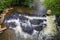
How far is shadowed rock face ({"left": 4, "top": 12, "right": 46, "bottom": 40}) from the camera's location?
6.57 metres

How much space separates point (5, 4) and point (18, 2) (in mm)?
729

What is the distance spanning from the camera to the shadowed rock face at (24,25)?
657cm

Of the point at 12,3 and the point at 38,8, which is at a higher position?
the point at 12,3

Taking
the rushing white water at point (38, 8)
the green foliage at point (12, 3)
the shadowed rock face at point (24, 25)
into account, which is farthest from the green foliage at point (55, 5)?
the green foliage at point (12, 3)

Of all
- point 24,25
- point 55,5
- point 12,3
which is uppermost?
point 55,5

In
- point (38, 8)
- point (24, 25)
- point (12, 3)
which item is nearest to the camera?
point (24, 25)

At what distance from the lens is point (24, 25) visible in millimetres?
7043

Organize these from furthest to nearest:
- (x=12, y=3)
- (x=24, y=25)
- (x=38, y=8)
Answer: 1. (x=38, y=8)
2. (x=12, y=3)
3. (x=24, y=25)

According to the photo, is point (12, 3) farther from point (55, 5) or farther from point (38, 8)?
point (55, 5)

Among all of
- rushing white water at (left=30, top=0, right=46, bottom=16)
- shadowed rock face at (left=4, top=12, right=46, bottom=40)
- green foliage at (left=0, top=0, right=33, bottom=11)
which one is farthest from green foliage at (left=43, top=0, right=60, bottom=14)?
green foliage at (left=0, top=0, right=33, bottom=11)

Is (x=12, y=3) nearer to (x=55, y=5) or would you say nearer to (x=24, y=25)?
(x=24, y=25)

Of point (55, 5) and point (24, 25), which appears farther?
point (24, 25)

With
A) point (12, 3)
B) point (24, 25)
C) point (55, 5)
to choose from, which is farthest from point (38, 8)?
point (55, 5)

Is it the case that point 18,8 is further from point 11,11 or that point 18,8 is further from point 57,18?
point 57,18
